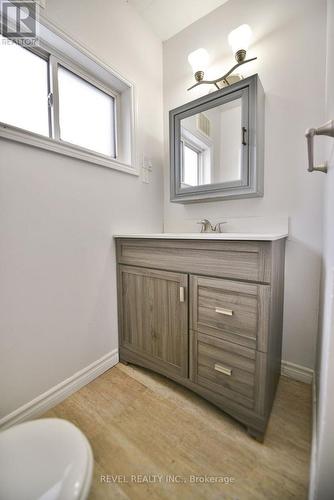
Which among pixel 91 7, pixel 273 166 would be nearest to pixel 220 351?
pixel 273 166

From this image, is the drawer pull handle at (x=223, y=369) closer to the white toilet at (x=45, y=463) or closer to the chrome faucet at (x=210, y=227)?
the white toilet at (x=45, y=463)

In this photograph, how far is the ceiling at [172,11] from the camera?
146cm

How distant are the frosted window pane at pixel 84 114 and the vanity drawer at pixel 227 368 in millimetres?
1393

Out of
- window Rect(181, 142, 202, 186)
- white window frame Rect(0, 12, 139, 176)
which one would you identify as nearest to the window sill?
white window frame Rect(0, 12, 139, 176)

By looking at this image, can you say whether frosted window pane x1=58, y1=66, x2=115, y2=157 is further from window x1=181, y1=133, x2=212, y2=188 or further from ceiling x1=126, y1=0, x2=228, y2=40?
ceiling x1=126, y1=0, x2=228, y2=40

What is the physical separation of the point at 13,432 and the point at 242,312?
3.01 feet

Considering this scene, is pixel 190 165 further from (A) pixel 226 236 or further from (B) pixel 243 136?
(A) pixel 226 236

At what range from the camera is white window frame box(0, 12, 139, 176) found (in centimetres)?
100

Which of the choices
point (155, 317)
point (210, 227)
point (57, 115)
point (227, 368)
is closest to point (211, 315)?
point (227, 368)

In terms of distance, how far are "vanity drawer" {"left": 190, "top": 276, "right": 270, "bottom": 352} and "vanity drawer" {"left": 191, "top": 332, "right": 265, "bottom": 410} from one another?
44 millimetres

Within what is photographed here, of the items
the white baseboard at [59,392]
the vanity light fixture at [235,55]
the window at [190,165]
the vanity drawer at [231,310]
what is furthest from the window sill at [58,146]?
the white baseboard at [59,392]

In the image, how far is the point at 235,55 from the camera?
134cm

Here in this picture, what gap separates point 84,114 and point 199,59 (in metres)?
0.89

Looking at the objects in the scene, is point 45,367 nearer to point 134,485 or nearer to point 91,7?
point 134,485
